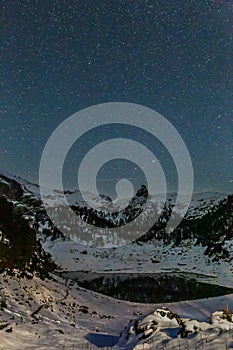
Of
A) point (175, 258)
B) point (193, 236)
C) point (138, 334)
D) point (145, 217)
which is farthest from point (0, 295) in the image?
point (145, 217)

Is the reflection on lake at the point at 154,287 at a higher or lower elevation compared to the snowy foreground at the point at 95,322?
higher

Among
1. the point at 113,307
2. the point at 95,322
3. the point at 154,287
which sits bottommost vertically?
the point at 95,322

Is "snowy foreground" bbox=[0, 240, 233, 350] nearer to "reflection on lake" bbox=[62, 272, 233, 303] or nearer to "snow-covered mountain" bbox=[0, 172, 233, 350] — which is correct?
"snow-covered mountain" bbox=[0, 172, 233, 350]

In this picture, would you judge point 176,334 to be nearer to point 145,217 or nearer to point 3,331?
point 3,331

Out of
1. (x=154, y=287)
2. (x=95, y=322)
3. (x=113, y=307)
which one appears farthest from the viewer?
(x=154, y=287)

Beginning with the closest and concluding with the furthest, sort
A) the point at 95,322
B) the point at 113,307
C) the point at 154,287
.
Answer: the point at 95,322, the point at 113,307, the point at 154,287

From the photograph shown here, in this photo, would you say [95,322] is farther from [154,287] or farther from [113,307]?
[154,287]

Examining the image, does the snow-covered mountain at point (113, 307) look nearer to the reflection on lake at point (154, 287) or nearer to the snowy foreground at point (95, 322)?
the snowy foreground at point (95, 322)

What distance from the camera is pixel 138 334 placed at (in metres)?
13.7

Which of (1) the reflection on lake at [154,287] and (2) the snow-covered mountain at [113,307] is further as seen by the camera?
(1) the reflection on lake at [154,287]

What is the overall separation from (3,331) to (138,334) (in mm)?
5851

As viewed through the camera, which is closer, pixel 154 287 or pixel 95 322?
pixel 95 322

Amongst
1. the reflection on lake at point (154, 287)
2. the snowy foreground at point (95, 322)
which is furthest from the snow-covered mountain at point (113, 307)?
the reflection on lake at point (154, 287)

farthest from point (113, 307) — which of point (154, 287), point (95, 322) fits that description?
point (154, 287)
